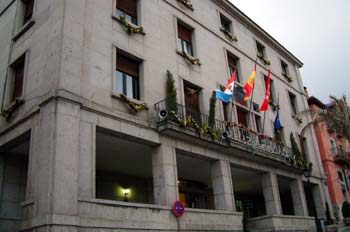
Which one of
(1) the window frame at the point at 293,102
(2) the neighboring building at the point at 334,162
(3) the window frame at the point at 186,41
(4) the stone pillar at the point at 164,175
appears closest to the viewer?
(4) the stone pillar at the point at 164,175

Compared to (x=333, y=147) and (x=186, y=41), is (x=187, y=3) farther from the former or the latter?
(x=333, y=147)

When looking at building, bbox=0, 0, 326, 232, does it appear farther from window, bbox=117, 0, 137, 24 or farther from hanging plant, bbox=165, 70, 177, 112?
hanging plant, bbox=165, 70, 177, 112

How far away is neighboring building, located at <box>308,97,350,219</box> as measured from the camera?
3069cm

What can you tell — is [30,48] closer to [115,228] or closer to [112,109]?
[112,109]

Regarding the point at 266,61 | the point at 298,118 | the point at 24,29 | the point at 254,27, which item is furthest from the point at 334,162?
the point at 24,29

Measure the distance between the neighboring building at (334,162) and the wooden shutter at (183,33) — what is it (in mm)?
16588

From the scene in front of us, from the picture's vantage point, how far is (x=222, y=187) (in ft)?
53.6

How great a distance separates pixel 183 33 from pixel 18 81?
8.67 m

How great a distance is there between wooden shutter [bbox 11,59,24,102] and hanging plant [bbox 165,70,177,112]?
5864 millimetres

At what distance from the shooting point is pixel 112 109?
42.9ft

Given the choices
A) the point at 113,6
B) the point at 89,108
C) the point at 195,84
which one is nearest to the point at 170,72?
the point at 195,84

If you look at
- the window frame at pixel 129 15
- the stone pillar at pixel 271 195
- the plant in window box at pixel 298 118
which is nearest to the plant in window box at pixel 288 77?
the plant in window box at pixel 298 118

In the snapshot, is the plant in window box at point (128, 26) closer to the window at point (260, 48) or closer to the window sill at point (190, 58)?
the window sill at point (190, 58)

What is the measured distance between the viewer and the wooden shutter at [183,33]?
18711 millimetres
